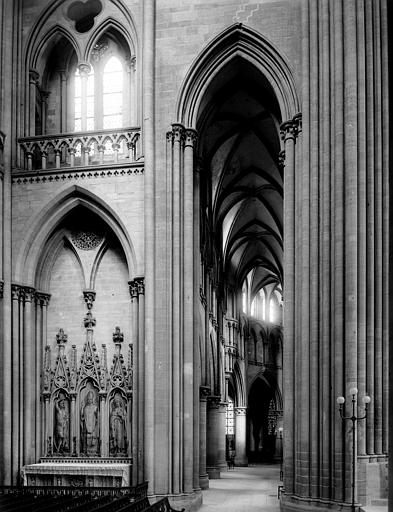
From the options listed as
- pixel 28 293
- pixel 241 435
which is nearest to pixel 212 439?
pixel 241 435

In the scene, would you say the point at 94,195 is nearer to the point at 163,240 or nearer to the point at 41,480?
the point at 163,240

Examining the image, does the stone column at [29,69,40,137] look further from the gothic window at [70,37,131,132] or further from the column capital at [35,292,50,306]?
the column capital at [35,292,50,306]

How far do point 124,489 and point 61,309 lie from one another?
7291 mm

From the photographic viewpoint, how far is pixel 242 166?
34.2 metres

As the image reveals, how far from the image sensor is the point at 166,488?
70.9ft

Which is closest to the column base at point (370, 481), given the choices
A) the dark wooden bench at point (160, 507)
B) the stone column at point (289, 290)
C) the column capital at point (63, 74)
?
the stone column at point (289, 290)

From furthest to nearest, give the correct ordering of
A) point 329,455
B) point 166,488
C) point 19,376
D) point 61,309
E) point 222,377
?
1. point 222,377
2. point 61,309
3. point 19,376
4. point 166,488
5. point 329,455

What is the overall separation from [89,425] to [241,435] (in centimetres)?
2609

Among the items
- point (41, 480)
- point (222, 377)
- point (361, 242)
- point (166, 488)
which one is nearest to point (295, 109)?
point (361, 242)

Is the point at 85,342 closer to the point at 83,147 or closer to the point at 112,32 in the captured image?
the point at 83,147

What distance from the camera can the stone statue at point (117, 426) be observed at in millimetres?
23562

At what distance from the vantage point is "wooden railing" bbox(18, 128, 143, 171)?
78.6 feet

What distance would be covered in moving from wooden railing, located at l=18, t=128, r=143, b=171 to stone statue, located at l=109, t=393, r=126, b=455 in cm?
774

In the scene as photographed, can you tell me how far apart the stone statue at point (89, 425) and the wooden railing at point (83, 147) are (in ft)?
25.1
